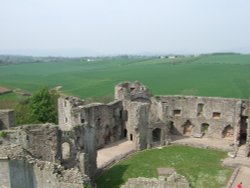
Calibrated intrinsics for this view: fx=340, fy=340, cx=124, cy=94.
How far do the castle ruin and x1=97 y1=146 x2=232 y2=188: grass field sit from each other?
6.00ft

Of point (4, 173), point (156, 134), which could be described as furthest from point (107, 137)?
point (4, 173)

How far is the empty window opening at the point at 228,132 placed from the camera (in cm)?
3959

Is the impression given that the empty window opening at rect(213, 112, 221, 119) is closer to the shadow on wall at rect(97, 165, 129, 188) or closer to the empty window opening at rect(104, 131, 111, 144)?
the empty window opening at rect(104, 131, 111, 144)

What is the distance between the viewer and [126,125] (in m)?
39.5

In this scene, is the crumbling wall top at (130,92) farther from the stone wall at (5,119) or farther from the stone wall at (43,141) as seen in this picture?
the stone wall at (43,141)

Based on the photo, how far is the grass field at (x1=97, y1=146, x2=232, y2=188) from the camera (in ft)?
92.6

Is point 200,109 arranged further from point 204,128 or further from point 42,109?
point 42,109

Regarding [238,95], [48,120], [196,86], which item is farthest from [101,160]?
[196,86]

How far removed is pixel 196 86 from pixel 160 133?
40.7 m

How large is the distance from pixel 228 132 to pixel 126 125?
473 inches

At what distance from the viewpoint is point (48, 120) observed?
44.0m

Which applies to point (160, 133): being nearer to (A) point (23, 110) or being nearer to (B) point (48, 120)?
(B) point (48, 120)

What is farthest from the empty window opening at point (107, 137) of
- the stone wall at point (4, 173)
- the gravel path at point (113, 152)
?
the stone wall at point (4, 173)

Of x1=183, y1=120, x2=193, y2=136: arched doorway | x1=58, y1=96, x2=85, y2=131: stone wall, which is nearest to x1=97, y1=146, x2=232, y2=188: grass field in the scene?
x1=183, y1=120, x2=193, y2=136: arched doorway
